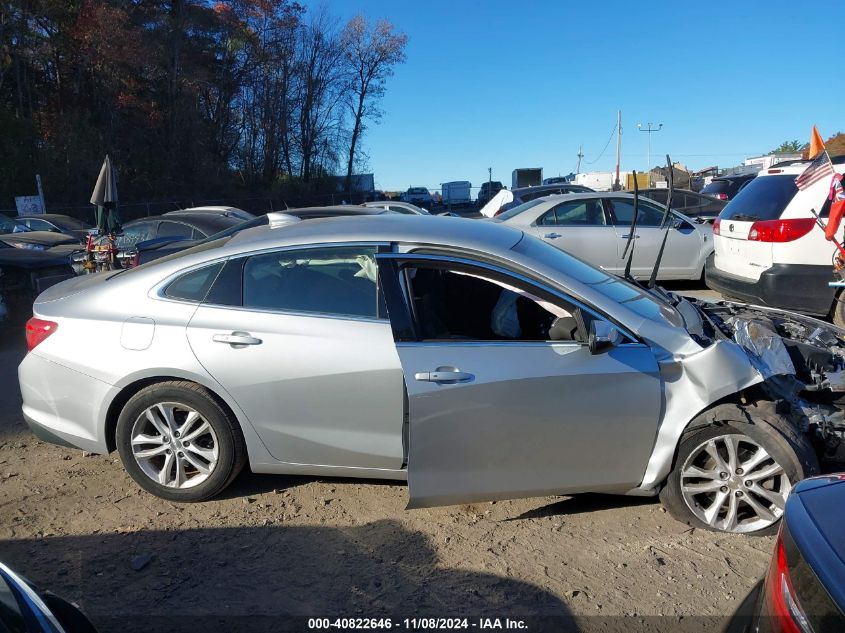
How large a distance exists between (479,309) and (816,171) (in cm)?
456

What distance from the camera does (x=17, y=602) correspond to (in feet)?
6.01

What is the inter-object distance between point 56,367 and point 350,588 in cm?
219

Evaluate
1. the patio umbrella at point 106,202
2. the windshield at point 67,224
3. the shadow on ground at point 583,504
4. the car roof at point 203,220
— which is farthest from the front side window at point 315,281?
the windshield at point 67,224

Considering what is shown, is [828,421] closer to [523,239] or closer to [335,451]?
[523,239]

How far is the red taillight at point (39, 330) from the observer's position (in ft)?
12.8

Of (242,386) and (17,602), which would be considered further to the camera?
(242,386)

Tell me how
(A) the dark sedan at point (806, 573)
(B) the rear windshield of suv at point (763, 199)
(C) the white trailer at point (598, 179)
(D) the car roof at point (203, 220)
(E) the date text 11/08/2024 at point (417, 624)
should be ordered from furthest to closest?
(C) the white trailer at point (598, 179)
(D) the car roof at point (203, 220)
(B) the rear windshield of suv at point (763, 199)
(E) the date text 11/08/2024 at point (417, 624)
(A) the dark sedan at point (806, 573)

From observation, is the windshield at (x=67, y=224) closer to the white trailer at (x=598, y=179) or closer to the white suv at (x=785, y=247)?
the white suv at (x=785, y=247)

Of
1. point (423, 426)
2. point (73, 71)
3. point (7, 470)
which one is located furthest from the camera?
point (73, 71)

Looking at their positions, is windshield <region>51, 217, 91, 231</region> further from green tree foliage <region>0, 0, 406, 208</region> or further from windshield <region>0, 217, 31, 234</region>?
green tree foliage <region>0, 0, 406, 208</region>

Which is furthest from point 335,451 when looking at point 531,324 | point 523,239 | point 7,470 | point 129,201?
point 129,201

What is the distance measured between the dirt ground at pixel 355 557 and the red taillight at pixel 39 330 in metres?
0.93

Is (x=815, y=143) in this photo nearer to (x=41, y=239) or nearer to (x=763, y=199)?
(x=763, y=199)

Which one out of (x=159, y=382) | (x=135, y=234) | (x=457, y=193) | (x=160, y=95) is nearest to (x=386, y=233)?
(x=159, y=382)
